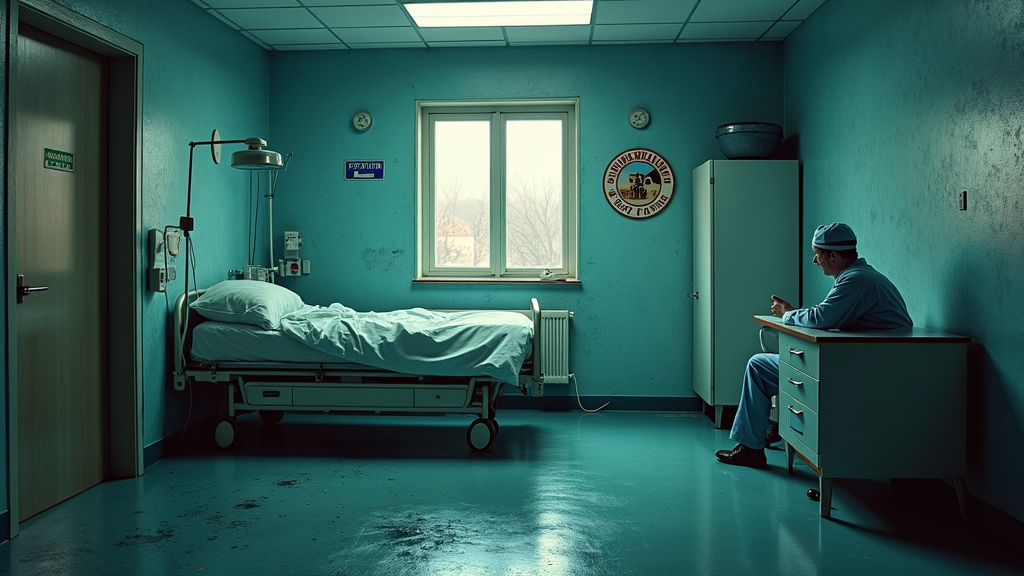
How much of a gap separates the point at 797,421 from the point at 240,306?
3.12m

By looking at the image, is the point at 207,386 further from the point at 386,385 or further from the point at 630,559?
the point at 630,559

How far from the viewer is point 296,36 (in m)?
5.59

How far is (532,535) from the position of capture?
316 centimetres

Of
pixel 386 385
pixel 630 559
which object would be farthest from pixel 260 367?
pixel 630 559

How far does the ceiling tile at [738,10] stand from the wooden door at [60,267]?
3.58 m

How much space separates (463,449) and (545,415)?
1190 mm

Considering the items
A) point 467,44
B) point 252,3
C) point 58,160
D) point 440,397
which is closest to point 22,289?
point 58,160

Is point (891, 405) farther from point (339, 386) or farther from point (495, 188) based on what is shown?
point (495, 188)

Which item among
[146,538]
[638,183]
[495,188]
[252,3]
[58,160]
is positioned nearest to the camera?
[146,538]

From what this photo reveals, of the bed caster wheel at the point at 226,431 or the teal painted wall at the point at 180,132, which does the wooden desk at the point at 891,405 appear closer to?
the bed caster wheel at the point at 226,431

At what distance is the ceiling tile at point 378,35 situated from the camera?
5.41m

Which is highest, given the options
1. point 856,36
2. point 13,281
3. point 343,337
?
point 856,36

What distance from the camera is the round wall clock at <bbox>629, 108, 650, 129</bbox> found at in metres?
5.81

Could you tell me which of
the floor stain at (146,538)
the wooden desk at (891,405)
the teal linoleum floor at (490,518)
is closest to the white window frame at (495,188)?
the teal linoleum floor at (490,518)
